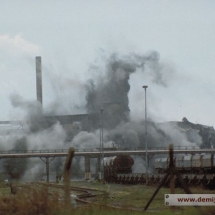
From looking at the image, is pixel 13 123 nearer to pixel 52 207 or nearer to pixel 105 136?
pixel 105 136

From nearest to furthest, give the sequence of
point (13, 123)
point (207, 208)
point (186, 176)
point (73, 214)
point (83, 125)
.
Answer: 1. point (73, 214)
2. point (207, 208)
3. point (186, 176)
4. point (13, 123)
5. point (83, 125)

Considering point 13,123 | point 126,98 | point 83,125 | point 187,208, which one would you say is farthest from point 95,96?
point 187,208

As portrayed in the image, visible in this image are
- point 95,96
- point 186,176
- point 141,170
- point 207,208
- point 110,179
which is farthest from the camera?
point 95,96

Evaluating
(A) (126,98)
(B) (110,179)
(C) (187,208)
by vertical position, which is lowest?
(B) (110,179)

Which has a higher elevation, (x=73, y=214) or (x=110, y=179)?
(x=73, y=214)

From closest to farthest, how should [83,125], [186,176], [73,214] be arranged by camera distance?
1. [73,214]
2. [186,176]
3. [83,125]

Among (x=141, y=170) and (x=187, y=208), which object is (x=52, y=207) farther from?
(x=141, y=170)

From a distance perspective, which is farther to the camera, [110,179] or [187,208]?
[110,179]

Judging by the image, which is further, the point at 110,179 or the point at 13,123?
the point at 13,123

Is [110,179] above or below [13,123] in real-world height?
below

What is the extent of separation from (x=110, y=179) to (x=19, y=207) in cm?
4807

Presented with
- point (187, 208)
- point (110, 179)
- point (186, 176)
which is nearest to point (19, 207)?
point (187, 208)

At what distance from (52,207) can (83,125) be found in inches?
3512

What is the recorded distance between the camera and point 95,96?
118 m
